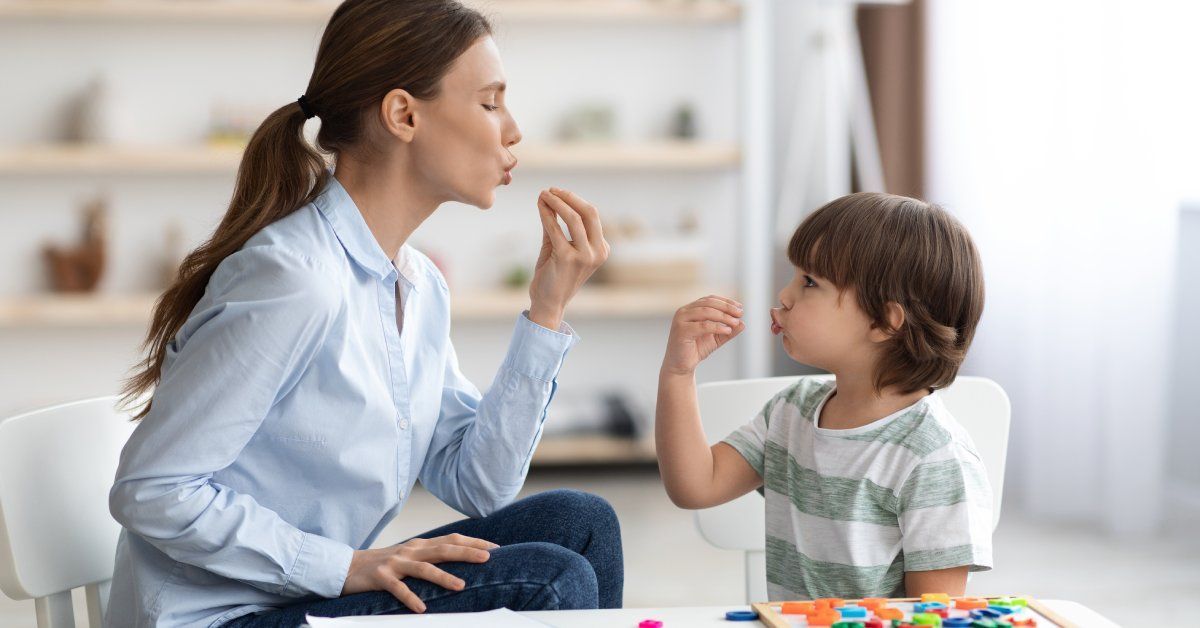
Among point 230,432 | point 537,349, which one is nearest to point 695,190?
point 537,349

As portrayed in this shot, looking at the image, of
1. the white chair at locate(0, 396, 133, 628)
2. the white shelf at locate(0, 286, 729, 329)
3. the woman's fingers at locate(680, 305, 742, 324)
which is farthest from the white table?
the white shelf at locate(0, 286, 729, 329)

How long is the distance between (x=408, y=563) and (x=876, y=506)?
1.61 feet

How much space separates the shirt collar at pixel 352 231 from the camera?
1363mm

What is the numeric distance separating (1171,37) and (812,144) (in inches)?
60.1

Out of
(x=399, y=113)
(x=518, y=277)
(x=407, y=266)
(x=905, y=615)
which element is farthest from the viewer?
(x=518, y=277)

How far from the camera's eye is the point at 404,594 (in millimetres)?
1180

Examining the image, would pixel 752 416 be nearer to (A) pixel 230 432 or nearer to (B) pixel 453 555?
(B) pixel 453 555

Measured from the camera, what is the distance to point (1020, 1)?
3.48m

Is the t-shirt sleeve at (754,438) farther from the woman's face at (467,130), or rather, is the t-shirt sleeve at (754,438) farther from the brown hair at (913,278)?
the woman's face at (467,130)

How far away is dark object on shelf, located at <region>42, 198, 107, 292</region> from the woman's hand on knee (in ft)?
9.70

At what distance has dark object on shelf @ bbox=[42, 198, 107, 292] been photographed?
3.82 metres

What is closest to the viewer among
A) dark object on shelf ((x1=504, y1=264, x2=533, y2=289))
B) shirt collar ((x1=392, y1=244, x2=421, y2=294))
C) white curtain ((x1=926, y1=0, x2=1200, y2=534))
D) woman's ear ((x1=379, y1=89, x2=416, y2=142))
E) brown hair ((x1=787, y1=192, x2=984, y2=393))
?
brown hair ((x1=787, y1=192, x2=984, y2=393))

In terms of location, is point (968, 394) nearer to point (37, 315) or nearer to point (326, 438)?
point (326, 438)

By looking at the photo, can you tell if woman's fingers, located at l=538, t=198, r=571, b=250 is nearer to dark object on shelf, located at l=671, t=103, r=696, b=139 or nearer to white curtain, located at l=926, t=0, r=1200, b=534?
white curtain, located at l=926, t=0, r=1200, b=534
